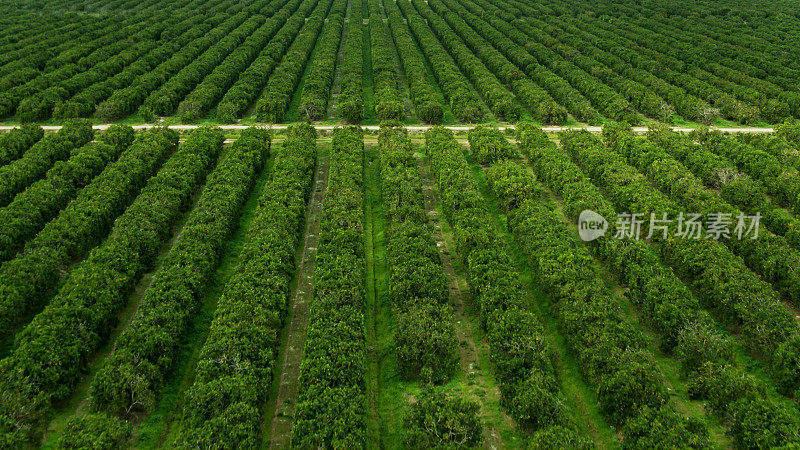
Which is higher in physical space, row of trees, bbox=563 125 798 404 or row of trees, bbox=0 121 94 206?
row of trees, bbox=0 121 94 206

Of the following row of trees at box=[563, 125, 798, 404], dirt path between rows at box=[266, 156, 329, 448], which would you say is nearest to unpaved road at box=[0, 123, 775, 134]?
row of trees at box=[563, 125, 798, 404]

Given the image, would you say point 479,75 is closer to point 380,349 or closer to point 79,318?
point 380,349

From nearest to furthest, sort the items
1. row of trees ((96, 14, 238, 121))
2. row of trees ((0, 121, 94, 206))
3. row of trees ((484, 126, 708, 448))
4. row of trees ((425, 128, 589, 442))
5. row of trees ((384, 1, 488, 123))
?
1. row of trees ((484, 126, 708, 448))
2. row of trees ((425, 128, 589, 442))
3. row of trees ((0, 121, 94, 206))
4. row of trees ((96, 14, 238, 121))
5. row of trees ((384, 1, 488, 123))

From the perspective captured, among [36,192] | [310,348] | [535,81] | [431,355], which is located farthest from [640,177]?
[36,192]

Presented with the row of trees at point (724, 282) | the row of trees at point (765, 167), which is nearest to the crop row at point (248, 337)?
the row of trees at point (724, 282)

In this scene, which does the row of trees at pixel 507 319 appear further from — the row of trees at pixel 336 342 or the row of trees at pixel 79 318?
the row of trees at pixel 79 318

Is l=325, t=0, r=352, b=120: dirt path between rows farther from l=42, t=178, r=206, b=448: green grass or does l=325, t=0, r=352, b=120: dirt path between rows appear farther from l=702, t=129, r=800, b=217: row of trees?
l=702, t=129, r=800, b=217: row of trees

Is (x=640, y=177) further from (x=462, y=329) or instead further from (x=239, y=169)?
(x=239, y=169)
